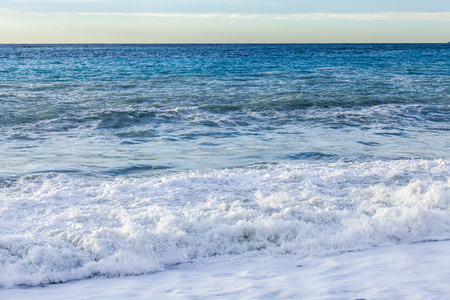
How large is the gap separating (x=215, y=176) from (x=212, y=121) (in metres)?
5.43

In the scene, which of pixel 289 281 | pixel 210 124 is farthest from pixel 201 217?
pixel 210 124

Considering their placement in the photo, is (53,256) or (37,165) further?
(37,165)

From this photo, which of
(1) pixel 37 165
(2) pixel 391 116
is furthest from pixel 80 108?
(2) pixel 391 116

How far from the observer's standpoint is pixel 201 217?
5152 mm

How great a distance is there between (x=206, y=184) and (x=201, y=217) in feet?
4.16

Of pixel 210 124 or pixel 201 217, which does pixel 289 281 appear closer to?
pixel 201 217

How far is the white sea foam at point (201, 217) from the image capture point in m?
4.27

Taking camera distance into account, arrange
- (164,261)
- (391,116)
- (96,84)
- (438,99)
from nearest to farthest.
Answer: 1. (164,261)
2. (391,116)
3. (438,99)
4. (96,84)

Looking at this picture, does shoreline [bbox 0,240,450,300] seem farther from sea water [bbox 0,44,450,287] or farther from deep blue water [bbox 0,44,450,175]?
deep blue water [bbox 0,44,450,175]

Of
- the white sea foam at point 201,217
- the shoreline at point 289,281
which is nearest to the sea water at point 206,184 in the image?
the white sea foam at point 201,217

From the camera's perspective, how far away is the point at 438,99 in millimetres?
16031

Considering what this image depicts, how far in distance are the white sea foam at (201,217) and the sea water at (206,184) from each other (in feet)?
0.05

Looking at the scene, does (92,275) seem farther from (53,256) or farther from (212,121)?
(212,121)

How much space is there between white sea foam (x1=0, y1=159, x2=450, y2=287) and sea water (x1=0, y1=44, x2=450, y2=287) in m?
0.01
